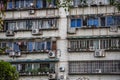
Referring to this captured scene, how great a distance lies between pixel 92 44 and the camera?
25.6m

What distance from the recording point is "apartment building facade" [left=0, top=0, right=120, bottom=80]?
2517cm

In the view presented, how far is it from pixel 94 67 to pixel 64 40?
8.57 feet

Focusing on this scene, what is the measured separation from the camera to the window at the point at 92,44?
25.2 m

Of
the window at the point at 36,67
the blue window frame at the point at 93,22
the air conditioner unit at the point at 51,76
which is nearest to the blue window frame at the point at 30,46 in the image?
the window at the point at 36,67

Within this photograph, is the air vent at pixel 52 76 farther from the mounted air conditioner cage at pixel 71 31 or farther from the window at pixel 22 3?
the window at pixel 22 3

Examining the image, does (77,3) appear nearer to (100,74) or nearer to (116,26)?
(116,26)

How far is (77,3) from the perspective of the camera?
86.3ft

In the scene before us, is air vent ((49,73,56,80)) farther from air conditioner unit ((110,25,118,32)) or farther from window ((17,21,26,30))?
air conditioner unit ((110,25,118,32))

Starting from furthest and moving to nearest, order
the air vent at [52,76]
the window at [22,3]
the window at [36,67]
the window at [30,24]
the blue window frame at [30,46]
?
the window at [22,3] → the blue window frame at [30,46] → the window at [30,24] → the window at [36,67] → the air vent at [52,76]

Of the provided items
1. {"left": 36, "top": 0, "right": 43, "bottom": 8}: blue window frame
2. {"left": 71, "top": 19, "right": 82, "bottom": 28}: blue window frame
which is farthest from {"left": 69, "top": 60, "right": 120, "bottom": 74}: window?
{"left": 36, "top": 0, "right": 43, "bottom": 8}: blue window frame

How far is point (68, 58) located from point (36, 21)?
331cm

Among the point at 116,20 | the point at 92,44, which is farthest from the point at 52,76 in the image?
the point at 116,20

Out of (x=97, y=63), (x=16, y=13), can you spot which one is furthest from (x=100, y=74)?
(x=16, y=13)

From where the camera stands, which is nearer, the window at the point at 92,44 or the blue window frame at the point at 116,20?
the window at the point at 92,44
